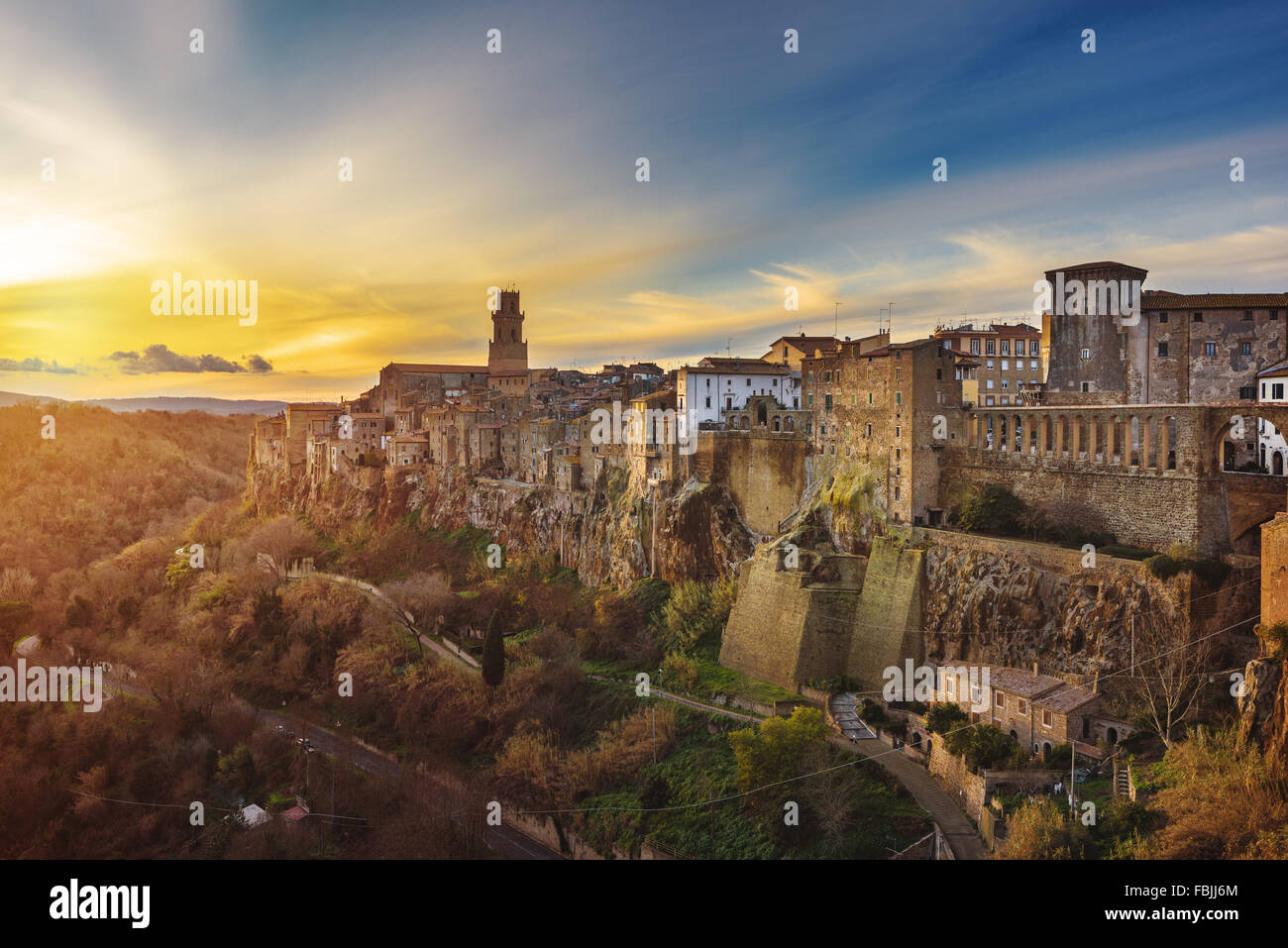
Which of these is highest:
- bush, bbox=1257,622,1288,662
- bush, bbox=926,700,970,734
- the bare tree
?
bush, bbox=1257,622,1288,662

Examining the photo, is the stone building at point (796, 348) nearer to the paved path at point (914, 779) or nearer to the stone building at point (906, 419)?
the stone building at point (906, 419)

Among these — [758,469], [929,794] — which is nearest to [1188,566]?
[929,794]

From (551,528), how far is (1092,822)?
87.6 feet

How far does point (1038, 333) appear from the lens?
41.8m

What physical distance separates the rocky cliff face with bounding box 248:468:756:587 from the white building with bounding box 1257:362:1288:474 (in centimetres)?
1393

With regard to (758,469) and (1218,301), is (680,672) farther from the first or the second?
(1218,301)

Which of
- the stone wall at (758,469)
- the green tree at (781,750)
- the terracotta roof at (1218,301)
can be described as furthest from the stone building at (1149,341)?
the green tree at (781,750)

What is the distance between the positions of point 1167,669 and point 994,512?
5734mm

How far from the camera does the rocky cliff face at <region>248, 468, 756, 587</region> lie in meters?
29.0

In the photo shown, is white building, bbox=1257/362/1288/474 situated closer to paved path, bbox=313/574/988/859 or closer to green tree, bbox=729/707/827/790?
paved path, bbox=313/574/988/859

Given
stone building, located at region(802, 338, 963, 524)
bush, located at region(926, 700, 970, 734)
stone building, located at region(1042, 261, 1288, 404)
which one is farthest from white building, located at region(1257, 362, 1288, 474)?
bush, located at region(926, 700, 970, 734)

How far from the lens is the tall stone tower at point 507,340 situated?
63156 millimetres
